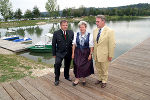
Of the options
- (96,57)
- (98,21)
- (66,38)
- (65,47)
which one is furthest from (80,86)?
(98,21)

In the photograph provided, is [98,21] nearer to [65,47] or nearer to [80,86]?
[65,47]

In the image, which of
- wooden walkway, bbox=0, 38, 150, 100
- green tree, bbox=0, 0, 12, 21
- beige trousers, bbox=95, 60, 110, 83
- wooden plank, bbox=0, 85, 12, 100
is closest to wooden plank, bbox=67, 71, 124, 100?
wooden walkway, bbox=0, 38, 150, 100

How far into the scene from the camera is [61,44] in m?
2.84

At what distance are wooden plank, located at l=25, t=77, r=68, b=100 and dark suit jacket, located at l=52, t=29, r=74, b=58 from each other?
81 centimetres

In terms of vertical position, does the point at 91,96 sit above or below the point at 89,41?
below

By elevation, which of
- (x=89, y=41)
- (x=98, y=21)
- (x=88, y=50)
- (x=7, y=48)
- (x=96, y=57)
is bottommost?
(x=7, y=48)

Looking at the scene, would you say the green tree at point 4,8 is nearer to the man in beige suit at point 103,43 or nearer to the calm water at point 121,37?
the calm water at point 121,37

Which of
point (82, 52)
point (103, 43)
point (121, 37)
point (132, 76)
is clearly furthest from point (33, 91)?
point (121, 37)

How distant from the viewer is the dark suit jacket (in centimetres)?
282

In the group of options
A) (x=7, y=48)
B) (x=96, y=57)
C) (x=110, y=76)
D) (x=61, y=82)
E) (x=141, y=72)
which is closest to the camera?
(x=96, y=57)

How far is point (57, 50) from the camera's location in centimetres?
295

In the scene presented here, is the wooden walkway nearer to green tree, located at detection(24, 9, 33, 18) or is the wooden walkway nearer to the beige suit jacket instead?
the beige suit jacket

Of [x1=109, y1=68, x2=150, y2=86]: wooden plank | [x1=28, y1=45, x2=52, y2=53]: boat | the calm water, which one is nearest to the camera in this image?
[x1=109, y1=68, x2=150, y2=86]: wooden plank

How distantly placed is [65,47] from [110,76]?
5.43ft
